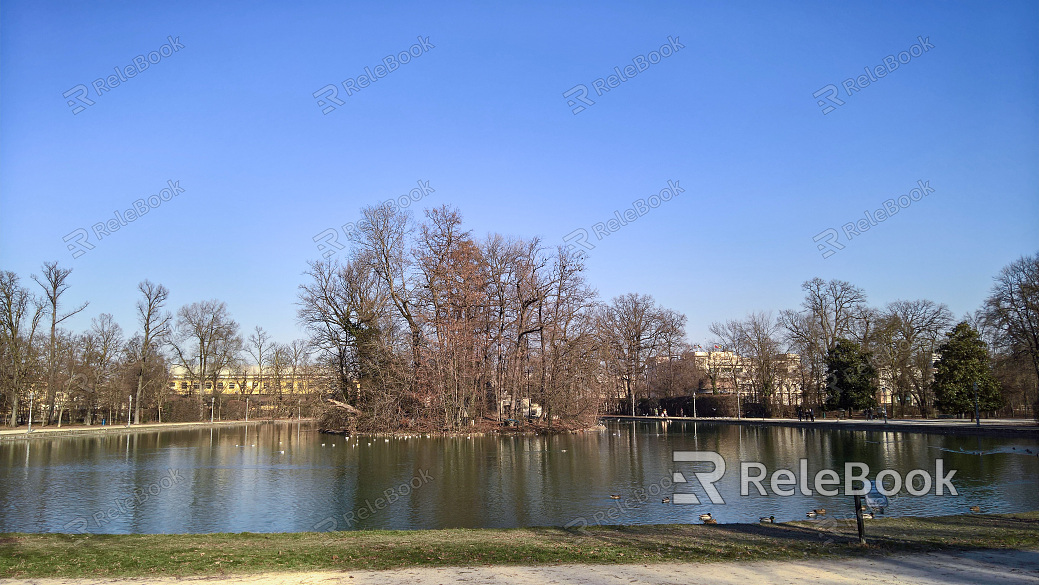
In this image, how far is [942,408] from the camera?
135 ft

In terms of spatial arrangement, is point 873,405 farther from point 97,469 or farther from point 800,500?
point 97,469

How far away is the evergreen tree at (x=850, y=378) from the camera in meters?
46.9

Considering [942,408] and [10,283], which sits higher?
[10,283]

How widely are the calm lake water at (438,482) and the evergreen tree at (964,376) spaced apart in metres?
9.49

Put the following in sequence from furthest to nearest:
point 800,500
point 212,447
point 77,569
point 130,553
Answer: point 212,447 → point 800,500 → point 130,553 → point 77,569

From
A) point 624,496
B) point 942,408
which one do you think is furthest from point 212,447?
point 942,408

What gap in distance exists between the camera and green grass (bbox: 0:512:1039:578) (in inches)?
338

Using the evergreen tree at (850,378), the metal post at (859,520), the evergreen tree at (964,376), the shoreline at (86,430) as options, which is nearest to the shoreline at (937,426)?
the evergreen tree at (964,376)

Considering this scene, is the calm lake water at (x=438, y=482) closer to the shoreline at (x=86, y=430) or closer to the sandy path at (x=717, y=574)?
the shoreline at (x=86, y=430)

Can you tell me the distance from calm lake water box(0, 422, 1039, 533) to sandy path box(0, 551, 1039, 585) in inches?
171

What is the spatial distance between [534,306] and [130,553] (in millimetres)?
33404

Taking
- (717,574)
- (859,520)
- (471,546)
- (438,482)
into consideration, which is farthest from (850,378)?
(471,546)

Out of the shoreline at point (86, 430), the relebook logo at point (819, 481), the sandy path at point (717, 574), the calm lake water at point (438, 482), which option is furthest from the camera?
the shoreline at point (86, 430)

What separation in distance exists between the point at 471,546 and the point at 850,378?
44.0 meters
